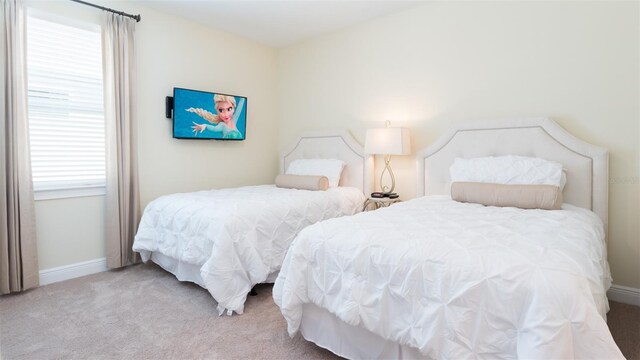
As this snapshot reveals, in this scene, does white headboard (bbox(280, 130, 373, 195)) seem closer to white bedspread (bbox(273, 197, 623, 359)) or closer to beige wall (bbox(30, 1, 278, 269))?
beige wall (bbox(30, 1, 278, 269))

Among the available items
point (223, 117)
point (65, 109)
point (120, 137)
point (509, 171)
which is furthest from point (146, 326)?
point (509, 171)

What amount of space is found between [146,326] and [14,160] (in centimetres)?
168

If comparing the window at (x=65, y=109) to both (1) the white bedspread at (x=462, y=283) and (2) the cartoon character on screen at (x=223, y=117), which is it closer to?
(2) the cartoon character on screen at (x=223, y=117)

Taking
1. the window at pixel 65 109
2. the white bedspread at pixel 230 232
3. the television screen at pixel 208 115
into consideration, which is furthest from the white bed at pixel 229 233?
the television screen at pixel 208 115

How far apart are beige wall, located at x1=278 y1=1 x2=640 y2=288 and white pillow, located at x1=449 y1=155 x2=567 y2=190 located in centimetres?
40

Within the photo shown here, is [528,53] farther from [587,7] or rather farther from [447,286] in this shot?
[447,286]

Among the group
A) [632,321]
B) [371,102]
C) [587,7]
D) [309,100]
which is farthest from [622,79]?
[309,100]

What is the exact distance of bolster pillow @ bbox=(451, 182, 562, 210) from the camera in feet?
7.44

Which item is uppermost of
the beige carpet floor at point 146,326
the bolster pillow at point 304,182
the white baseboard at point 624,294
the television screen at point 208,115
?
the television screen at point 208,115

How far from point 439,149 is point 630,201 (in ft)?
4.59

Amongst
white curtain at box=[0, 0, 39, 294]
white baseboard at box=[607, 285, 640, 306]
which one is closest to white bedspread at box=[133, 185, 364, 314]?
white curtain at box=[0, 0, 39, 294]

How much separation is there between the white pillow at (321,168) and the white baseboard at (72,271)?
6.90ft

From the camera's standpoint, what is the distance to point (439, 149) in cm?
323

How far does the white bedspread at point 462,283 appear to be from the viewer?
3.67ft
